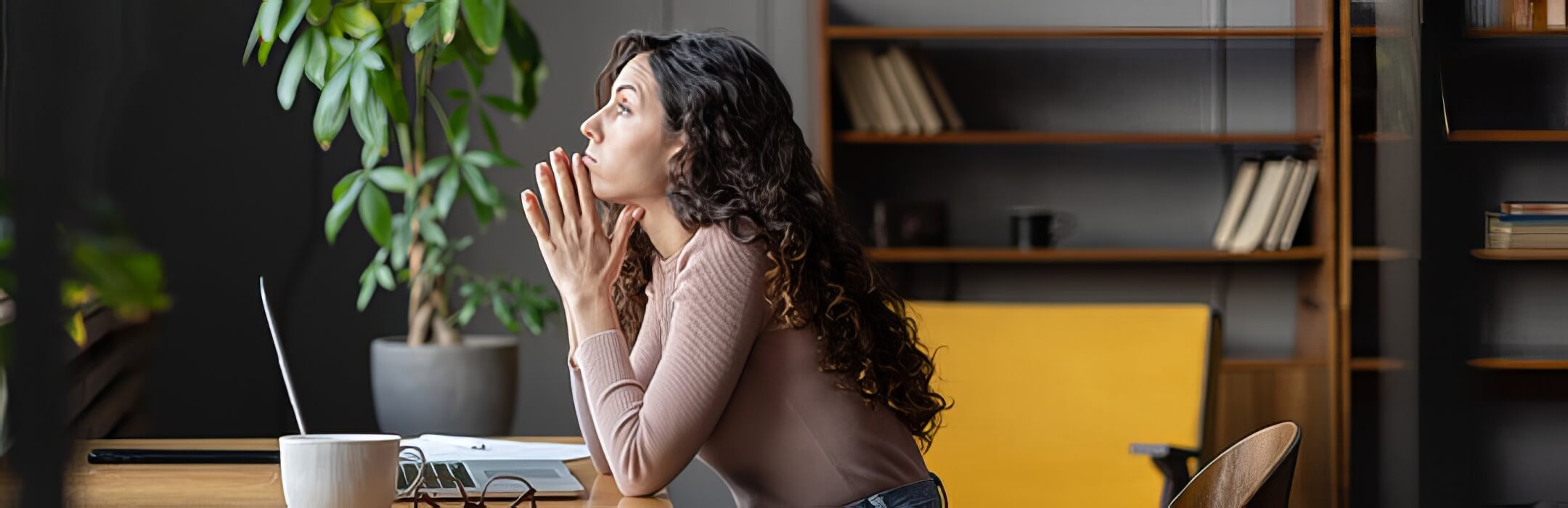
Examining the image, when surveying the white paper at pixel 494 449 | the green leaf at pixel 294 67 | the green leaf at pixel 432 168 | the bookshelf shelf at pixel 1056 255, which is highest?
the green leaf at pixel 294 67

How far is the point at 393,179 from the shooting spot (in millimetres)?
2344

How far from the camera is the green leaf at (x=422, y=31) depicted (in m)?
2.00

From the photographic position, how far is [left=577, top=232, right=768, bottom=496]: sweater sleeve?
1006mm

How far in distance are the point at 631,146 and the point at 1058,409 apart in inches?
49.4

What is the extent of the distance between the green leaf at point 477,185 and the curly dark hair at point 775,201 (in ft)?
4.27

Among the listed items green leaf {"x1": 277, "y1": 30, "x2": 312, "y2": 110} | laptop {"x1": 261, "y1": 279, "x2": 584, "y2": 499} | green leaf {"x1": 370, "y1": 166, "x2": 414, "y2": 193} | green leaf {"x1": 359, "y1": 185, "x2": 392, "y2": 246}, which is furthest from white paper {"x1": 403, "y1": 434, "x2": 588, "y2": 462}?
green leaf {"x1": 370, "y1": 166, "x2": 414, "y2": 193}

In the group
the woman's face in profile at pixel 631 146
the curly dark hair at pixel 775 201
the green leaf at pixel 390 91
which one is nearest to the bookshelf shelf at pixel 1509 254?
the curly dark hair at pixel 775 201

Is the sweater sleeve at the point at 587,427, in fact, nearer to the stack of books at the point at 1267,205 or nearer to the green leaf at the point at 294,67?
the green leaf at the point at 294,67

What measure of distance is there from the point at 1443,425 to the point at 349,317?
243 cm

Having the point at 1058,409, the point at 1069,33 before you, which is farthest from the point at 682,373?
the point at 1069,33

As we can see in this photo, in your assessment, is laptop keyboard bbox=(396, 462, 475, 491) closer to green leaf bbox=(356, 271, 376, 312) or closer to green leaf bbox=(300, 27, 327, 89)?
green leaf bbox=(300, 27, 327, 89)

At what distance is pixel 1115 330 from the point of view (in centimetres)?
218

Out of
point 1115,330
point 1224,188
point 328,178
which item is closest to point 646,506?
point 1115,330

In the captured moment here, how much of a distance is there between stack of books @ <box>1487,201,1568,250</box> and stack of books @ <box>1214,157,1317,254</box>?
174 centimetres
